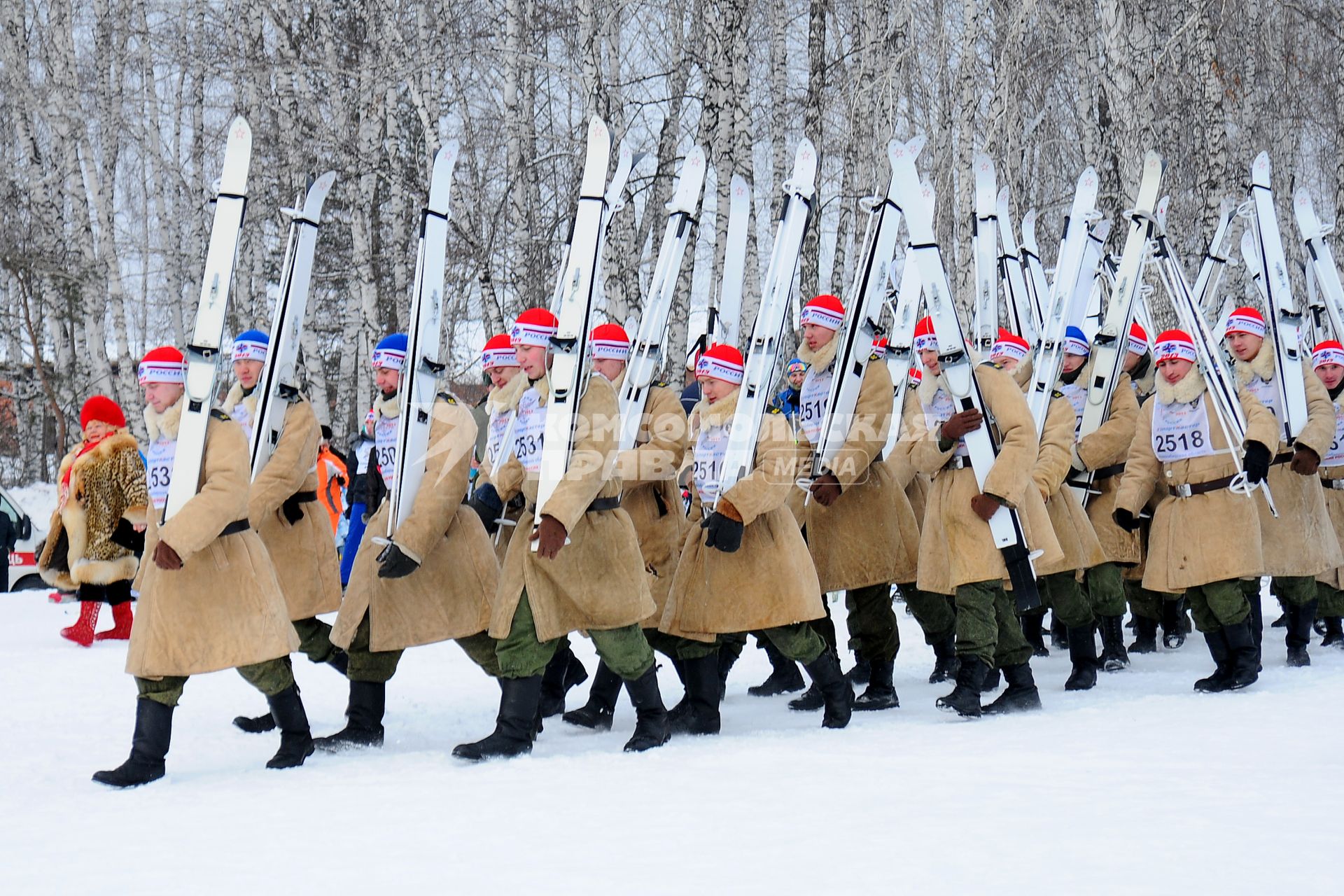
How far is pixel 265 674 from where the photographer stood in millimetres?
4969

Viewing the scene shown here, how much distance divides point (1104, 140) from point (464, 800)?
485 inches

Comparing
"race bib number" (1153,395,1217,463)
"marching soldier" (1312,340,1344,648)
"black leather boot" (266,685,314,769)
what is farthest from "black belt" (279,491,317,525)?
"marching soldier" (1312,340,1344,648)

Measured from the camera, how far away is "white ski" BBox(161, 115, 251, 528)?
194 inches

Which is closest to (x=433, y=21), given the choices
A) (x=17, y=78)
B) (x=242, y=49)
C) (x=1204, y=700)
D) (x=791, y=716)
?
(x=242, y=49)

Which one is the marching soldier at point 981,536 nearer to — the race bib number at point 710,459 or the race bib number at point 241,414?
the race bib number at point 710,459

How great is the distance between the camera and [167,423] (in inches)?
201

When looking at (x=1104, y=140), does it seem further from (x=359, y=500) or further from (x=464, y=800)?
(x=464, y=800)

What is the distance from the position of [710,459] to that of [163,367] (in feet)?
7.39

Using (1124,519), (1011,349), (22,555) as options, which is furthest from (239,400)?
(22,555)

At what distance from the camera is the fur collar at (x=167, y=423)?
16.7ft

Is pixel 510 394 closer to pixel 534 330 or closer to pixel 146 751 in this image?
pixel 534 330

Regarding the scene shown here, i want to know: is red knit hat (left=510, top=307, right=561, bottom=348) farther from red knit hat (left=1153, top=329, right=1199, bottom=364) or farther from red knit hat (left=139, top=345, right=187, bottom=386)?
red knit hat (left=1153, top=329, right=1199, bottom=364)

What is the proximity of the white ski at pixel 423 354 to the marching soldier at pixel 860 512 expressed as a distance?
5.55 ft

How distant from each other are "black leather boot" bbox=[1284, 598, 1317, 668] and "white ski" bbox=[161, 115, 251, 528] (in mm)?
5519
